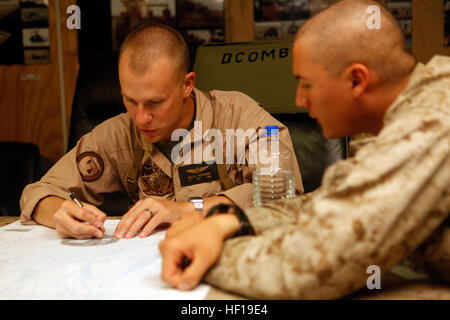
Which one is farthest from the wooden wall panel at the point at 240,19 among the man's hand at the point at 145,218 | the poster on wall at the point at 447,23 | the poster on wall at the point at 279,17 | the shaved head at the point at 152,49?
the man's hand at the point at 145,218

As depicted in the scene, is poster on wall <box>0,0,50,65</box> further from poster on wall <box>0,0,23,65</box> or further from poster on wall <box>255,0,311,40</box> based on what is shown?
poster on wall <box>255,0,311,40</box>

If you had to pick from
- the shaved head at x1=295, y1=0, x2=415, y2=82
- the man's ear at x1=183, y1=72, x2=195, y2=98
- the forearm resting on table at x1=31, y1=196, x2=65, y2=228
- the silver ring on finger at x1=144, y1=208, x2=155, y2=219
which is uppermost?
the shaved head at x1=295, y1=0, x2=415, y2=82

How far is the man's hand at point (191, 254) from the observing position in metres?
0.63

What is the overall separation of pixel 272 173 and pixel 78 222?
581 mm

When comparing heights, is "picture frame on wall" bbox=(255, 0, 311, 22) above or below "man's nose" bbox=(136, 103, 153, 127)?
above

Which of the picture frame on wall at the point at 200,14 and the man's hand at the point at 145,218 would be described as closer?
the man's hand at the point at 145,218

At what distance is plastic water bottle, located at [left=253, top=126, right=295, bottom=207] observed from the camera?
1.27m

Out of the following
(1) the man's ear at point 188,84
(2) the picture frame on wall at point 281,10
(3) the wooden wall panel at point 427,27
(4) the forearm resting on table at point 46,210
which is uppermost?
(2) the picture frame on wall at point 281,10

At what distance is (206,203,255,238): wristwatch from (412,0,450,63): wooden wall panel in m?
2.02

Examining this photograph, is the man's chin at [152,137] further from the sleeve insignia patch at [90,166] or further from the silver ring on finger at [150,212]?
the silver ring on finger at [150,212]

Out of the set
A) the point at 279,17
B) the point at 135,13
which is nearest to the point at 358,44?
the point at 279,17

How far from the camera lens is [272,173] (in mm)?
1315

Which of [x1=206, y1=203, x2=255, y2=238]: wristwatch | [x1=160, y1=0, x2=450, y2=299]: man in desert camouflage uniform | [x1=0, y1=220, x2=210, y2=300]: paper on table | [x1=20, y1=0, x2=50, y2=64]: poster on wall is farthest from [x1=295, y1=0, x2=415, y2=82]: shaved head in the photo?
[x1=20, y1=0, x2=50, y2=64]: poster on wall

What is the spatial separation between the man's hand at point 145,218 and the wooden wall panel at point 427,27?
1920 mm
